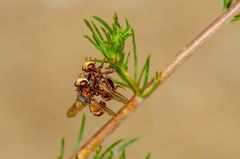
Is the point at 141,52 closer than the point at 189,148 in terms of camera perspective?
No

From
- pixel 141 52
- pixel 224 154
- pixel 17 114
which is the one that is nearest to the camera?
pixel 224 154

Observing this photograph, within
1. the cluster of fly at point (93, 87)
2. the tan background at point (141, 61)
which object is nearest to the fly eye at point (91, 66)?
the cluster of fly at point (93, 87)

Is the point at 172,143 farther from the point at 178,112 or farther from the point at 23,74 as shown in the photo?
the point at 23,74

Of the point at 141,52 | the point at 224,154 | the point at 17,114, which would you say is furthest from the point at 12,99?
the point at 224,154

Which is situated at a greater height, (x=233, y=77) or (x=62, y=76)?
(x=62, y=76)

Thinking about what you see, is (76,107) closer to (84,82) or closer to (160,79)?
(84,82)

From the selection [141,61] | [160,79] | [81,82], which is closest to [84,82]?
[81,82]
